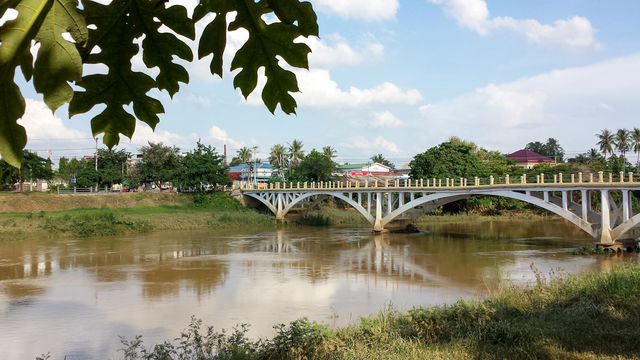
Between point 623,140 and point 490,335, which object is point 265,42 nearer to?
point 490,335

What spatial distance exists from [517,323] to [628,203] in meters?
24.1

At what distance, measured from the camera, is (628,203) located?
2912cm

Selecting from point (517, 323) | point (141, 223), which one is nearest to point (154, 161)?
point (141, 223)

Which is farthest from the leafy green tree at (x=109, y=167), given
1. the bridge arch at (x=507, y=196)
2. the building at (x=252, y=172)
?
the bridge arch at (x=507, y=196)

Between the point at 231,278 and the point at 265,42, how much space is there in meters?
22.4

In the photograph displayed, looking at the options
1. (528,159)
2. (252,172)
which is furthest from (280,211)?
(528,159)

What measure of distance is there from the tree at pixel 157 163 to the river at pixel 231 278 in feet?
65.4

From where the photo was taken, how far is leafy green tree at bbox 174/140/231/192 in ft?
185

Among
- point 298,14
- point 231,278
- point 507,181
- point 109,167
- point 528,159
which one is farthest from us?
point 528,159

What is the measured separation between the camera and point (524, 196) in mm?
33875

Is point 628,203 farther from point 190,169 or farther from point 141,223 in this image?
point 190,169

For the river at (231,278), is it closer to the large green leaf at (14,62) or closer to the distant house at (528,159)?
the large green leaf at (14,62)

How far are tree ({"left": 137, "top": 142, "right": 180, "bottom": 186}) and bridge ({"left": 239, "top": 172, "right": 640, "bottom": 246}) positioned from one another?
29.0 feet

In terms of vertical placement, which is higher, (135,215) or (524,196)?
(524,196)
